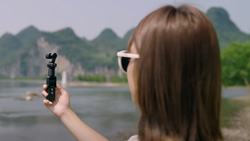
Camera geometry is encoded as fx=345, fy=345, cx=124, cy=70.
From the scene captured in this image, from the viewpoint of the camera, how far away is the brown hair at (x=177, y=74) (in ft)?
3.00

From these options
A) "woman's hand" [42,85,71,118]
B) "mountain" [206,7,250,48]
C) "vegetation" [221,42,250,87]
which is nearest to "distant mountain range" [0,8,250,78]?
"mountain" [206,7,250,48]

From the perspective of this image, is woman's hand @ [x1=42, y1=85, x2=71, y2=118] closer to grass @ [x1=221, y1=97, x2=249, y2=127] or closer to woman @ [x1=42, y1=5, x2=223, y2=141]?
woman @ [x1=42, y1=5, x2=223, y2=141]

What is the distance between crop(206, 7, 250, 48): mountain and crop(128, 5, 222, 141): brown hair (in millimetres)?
125742

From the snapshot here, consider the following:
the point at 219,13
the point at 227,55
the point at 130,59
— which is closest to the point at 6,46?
the point at 219,13

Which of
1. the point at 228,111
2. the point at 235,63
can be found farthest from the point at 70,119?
the point at 235,63

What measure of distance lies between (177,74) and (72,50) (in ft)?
454

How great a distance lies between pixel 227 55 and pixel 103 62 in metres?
90.6

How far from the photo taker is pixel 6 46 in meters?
159

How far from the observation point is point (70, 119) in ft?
3.80

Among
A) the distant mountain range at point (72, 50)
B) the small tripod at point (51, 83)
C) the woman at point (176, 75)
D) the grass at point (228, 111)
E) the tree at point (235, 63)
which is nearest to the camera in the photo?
the woman at point (176, 75)

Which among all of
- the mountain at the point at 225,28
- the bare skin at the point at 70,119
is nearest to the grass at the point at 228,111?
the bare skin at the point at 70,119

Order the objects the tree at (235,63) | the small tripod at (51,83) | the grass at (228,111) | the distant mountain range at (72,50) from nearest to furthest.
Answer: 1. the small tripod at (51,83)
2. the grass at (228,111)
3. the tree at (235,63)
4. the distant mountain range at (72,50)

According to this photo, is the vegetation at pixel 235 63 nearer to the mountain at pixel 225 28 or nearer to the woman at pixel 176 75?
the woman at pixel 176 75

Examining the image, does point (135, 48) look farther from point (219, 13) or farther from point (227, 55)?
point (219, 13)
